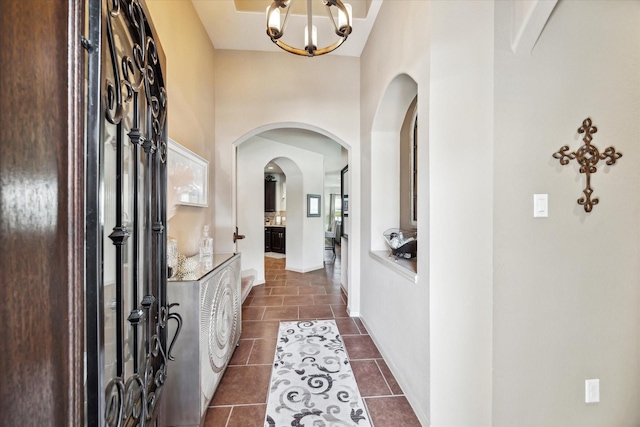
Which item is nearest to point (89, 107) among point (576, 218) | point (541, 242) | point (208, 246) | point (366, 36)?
point (208, 246)

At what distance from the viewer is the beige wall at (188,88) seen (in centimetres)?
198

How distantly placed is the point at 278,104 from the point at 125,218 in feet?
9.05

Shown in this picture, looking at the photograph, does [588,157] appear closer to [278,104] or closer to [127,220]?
[127,220]

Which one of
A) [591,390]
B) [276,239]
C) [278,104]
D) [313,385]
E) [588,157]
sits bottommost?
[313,385]

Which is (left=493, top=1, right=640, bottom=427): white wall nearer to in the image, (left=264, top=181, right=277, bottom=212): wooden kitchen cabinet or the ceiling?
the ceiling

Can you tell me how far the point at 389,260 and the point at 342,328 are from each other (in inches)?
45.1

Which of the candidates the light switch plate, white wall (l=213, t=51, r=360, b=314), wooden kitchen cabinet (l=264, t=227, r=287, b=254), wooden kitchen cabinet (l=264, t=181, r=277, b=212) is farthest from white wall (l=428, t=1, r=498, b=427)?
wooden kitchen cabinet (l=264, t=181, r=277, b=212)

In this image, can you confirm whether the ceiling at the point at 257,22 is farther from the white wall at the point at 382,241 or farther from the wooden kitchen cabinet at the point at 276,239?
the wooden kitchen cabinet at the point at 276,239

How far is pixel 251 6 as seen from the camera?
2.65 metres

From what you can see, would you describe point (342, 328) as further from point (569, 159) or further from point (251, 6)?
point (251, 6)

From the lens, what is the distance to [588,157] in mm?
1422

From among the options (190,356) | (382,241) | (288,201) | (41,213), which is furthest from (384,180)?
(288,201)

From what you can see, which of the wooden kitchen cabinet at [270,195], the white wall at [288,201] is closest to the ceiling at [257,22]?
the white wall at [288,201]

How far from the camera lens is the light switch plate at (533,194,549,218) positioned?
143cm
